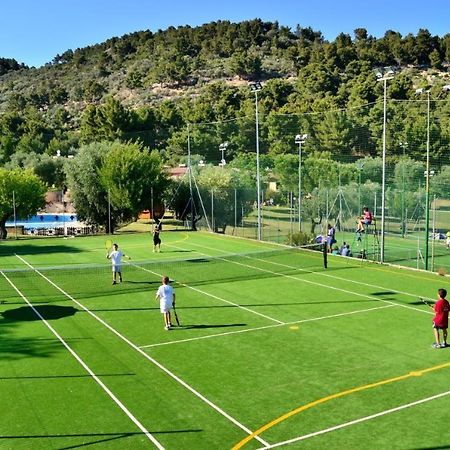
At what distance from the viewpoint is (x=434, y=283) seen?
2455 centimetres

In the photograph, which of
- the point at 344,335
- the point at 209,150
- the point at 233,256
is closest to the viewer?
the point at 344,335

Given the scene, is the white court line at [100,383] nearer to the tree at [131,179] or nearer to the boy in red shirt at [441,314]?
the boy in red shirt at [441,314]

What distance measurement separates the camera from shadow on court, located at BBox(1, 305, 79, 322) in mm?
19234

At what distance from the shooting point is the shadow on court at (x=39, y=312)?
19234 millimetres

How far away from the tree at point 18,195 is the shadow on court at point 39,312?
26.8 meters

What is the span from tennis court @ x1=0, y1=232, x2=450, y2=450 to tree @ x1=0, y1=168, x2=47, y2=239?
20.3m

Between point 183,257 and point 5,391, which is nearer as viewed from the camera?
point 5,391

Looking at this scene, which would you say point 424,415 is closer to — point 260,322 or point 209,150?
point 260,322

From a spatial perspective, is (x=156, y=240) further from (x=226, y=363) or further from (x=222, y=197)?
(x=226, y=363)

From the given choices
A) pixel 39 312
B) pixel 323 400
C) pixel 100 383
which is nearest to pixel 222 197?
pixel 39 312

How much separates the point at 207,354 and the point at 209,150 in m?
59.6

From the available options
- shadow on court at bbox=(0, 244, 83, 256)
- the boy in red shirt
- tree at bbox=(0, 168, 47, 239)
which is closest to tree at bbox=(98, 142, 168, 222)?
tree at bbox=(0, 168, 47, 239)

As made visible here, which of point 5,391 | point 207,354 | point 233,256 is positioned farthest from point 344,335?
point 233,256

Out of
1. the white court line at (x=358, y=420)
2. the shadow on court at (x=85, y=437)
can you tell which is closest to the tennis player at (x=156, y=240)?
the white court line at (x=358, y=420)
